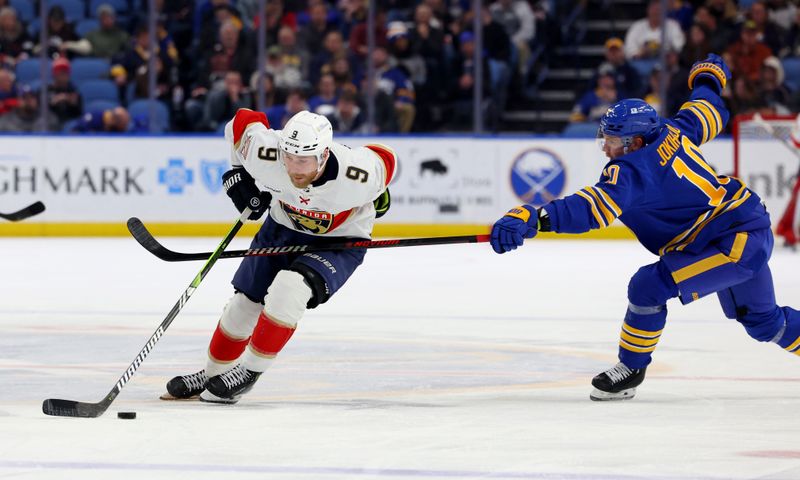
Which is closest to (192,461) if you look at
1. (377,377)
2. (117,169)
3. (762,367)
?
(377,377)

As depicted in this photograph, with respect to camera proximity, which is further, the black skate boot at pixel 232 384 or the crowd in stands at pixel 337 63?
the crowd in stands at pixel 337 63

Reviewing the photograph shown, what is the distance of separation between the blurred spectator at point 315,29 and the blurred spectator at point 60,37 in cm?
189

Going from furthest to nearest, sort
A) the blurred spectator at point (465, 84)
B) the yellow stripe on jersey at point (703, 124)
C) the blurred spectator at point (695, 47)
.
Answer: the blurred spectator at point (465, 84) < the blurred spectator at point (695, 47) < the yellow stripe on jersey at point (703, 124)

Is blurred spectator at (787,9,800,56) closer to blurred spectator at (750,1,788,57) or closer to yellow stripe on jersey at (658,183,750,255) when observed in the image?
blurred spectator at (750,1,788,57)

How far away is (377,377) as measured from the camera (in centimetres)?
516

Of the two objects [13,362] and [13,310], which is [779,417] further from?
[13,310]

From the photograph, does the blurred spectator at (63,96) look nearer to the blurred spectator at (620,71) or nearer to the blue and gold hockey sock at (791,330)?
the blurred spectator at (620,71)

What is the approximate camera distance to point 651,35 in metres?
11.8

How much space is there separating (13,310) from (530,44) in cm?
641

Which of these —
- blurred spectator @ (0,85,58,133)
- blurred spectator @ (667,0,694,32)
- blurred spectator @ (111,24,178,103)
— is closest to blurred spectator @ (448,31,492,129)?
blurred spectator @ (667,0,694,32)

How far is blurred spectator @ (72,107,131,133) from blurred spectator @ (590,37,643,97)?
3845 mm

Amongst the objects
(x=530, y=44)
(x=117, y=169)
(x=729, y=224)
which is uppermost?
(x=729, y=224)

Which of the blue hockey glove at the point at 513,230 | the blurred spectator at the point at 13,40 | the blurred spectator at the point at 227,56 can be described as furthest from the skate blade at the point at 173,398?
the blurred spectator at the point at 13,40

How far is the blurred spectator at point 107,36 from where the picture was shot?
12227mm
